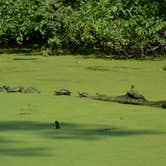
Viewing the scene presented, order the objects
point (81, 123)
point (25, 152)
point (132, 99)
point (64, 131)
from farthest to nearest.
A: point (132, 99) < point (81, 123) < point (64, 131) < point (25, 152)

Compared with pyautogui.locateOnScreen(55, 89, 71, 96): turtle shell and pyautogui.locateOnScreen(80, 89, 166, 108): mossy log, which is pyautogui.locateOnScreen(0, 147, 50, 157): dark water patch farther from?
pyautogui.locateOnScreen(55, 89, 71, 96): turtle shell

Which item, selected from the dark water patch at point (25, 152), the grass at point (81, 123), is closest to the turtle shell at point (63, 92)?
the grass at point (81, 123)

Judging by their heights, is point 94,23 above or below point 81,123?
above

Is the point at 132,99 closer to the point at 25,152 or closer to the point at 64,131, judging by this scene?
the point at 64,131

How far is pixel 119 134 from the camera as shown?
12.2ft

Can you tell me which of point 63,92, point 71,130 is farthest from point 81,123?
point 63,92

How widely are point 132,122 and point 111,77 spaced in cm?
239

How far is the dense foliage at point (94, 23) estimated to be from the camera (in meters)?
8.66

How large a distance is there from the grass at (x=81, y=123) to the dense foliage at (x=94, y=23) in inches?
73.3

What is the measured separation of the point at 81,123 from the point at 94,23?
479 centimetres

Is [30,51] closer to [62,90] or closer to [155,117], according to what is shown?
[62,90]

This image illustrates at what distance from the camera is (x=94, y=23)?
8711mm

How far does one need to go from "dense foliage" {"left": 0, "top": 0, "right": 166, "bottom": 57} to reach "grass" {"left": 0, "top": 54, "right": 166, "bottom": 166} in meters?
1.86

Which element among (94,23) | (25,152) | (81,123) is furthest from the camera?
(94,23)
